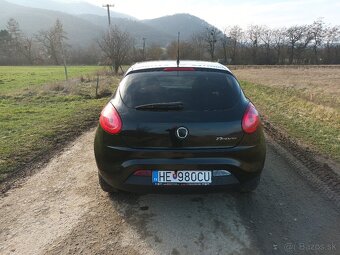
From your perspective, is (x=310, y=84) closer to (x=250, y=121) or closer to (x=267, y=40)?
Result: (x=250, y=121)

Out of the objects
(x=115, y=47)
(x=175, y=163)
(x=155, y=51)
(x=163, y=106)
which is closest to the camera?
(x=175, y=163)

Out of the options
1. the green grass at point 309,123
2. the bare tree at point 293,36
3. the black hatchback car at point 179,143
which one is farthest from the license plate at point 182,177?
the bare tree at point 293,36

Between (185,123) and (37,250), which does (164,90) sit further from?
(37,250)

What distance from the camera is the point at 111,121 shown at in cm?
382

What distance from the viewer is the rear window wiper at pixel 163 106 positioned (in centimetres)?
377

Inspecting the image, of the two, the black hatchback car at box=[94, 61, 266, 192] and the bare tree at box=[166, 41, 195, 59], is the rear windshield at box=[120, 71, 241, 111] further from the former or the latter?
the bare tree at box=[166, 41, 195, 59]

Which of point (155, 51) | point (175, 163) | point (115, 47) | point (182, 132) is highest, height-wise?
point (115, 47)

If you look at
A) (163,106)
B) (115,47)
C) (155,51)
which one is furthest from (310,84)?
(155,51)

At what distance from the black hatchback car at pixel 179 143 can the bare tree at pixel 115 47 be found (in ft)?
116

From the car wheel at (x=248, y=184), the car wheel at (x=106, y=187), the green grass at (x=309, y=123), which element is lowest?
the green grass at (x=309, y=123)

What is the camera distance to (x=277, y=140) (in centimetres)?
730

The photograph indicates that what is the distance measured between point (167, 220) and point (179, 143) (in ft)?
2.82

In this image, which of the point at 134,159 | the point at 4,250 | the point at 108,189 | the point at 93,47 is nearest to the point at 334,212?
the point at 134,159

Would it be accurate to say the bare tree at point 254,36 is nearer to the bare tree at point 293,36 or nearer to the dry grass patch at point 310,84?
the bare tree at point 293,36
